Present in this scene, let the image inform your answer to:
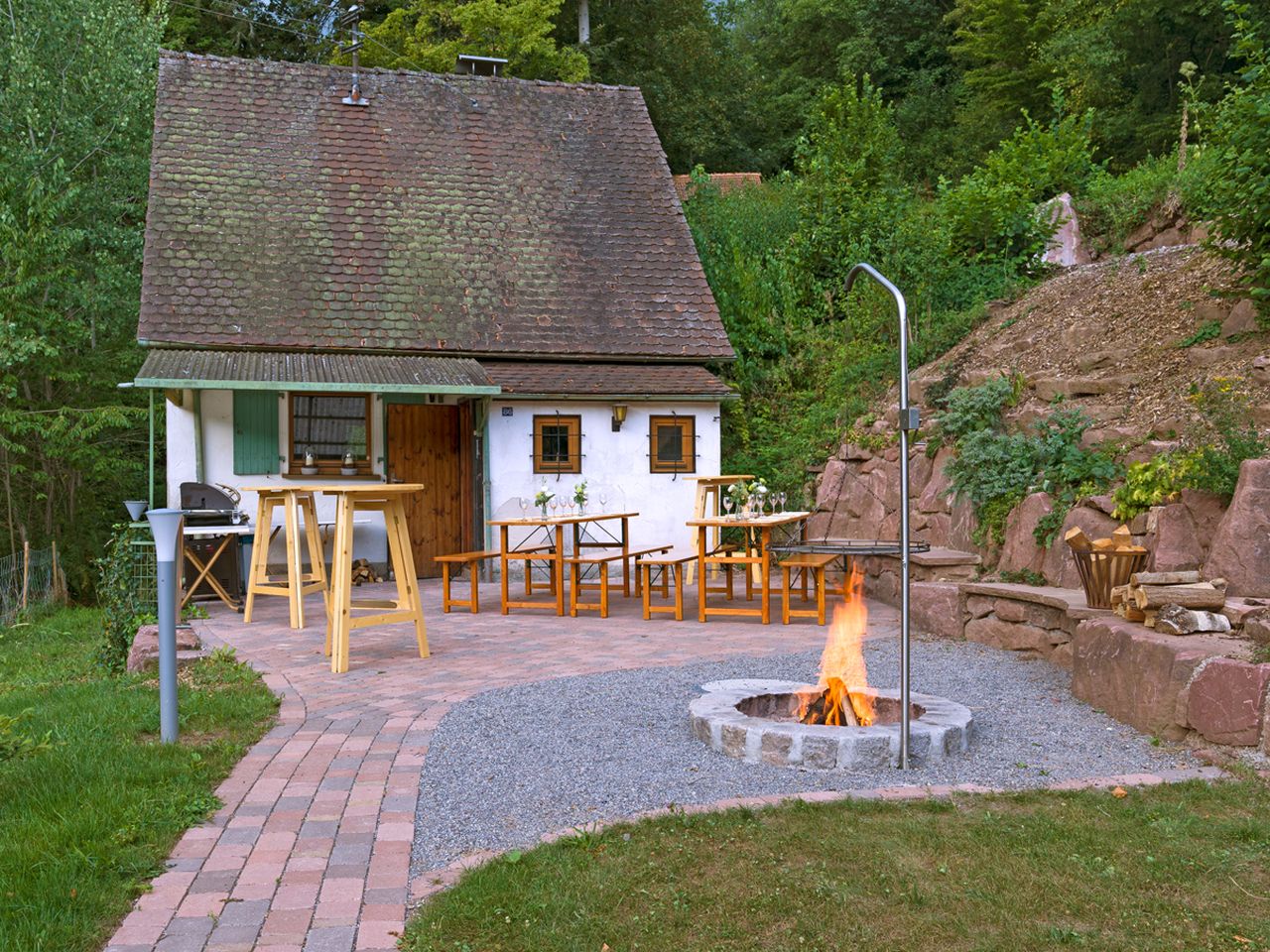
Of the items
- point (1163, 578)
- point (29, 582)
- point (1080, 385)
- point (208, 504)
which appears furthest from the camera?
point (29, 582)

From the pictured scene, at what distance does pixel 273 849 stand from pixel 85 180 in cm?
1536

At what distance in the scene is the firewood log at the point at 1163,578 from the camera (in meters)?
5.93

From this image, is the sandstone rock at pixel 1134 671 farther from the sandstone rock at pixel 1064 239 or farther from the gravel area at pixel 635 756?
the sandstone rock at pixel 1064 239

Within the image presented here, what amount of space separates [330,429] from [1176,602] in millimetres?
10065

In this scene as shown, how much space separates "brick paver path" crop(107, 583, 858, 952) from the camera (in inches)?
133

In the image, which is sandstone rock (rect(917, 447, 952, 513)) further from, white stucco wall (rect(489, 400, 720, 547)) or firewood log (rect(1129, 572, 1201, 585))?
firewood log (rect(1129, 572, 1201, 585))

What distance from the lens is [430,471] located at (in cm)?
1399

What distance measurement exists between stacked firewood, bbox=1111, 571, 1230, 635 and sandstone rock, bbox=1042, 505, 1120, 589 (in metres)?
1.76

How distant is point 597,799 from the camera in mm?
4508

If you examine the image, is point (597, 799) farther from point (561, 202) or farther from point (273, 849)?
point (561, 202)

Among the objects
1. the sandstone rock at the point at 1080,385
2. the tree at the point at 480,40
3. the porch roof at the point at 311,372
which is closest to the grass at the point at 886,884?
the sandstone rock at the point at 1080,385

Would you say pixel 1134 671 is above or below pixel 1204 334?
below

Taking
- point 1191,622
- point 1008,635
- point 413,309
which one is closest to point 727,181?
point 413,309

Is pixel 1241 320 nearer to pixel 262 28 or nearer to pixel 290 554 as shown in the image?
pixel 290 554
